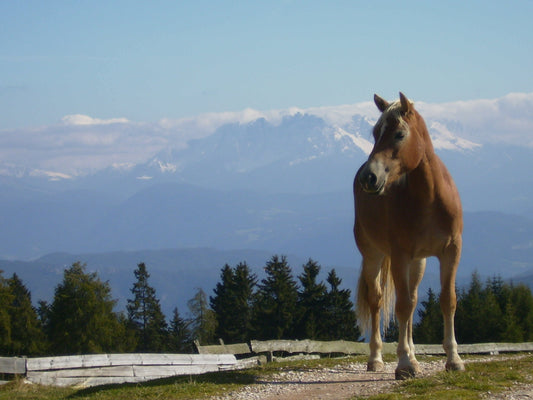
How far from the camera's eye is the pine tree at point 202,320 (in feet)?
213

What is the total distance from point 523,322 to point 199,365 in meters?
29.1

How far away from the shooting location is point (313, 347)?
15203 mm

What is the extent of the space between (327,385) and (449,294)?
223 centimetres

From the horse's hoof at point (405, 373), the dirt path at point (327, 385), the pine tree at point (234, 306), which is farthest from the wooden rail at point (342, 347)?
the pine tree at point (234, 306)

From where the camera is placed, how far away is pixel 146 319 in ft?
240

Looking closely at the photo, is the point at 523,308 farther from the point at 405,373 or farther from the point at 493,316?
the point at 405,373

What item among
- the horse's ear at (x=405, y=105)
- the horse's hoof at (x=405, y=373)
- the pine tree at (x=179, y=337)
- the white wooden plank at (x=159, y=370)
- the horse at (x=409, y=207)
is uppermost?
the horse's ear at (x=405, y=105)

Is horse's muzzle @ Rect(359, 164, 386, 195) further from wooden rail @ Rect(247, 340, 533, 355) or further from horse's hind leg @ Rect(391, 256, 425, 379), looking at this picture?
wooden rail @ Rect(247, 340, 533, 355)

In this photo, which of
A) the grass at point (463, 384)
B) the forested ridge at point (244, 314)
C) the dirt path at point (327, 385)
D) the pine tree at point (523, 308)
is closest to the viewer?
the grass at point (463, 384)

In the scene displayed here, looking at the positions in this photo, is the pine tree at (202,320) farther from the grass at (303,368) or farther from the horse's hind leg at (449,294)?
the horse's hind leg at (449,294)

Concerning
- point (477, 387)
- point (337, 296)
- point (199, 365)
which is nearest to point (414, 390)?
point (477, 387)

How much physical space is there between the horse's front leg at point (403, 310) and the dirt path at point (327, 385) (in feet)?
0.72

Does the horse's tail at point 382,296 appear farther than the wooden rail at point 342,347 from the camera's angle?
No

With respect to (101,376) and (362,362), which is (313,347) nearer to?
(362,362)
